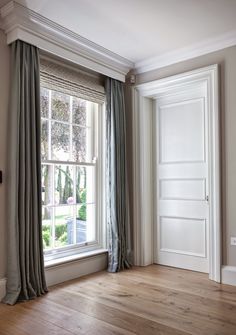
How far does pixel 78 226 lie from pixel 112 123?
132 centimetres

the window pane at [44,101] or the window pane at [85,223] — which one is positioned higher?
the window pane at [44,101]

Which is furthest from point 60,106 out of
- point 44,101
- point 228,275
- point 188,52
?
point 228,275

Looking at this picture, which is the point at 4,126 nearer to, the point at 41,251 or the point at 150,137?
the point at 41,251

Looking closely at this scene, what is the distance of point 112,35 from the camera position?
3215 millimetres

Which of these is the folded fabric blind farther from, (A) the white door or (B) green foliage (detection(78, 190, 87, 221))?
(B) green foliage (detection(78, 190, 87, 221))

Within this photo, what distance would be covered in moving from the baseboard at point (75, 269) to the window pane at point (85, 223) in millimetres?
257

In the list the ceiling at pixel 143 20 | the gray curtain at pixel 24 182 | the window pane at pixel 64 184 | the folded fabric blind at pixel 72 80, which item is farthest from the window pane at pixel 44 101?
the ceiling at pixel 143 20

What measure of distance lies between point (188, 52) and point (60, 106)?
161 cm

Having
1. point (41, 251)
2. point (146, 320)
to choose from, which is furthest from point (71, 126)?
point (146, 320)

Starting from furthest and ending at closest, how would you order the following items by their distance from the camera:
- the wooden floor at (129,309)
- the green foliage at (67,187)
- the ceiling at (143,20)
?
the green foliage at (67,187) < the ceiling at (143,20) < the wooden floor at (129,309)

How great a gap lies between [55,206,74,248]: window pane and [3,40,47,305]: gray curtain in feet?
1.66

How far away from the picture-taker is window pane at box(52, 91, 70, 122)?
3.42 m

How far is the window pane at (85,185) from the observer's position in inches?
145

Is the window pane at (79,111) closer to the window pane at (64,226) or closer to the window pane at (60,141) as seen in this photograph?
the window pane at (60,141)
